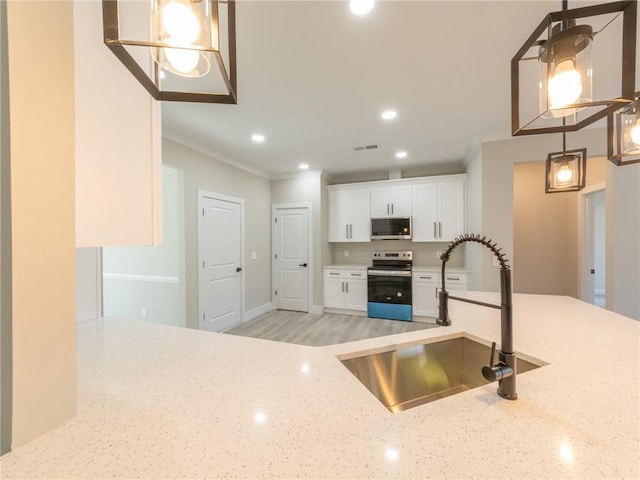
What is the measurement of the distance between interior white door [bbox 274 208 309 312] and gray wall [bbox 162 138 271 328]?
19cm

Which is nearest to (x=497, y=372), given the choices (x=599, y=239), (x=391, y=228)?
(x=391, y=228)

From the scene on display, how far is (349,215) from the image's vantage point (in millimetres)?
4727

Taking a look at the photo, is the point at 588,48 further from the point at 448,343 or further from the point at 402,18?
the point at 448,343

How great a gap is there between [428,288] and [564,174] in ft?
8.23

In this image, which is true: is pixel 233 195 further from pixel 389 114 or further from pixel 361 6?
pixel 361 6

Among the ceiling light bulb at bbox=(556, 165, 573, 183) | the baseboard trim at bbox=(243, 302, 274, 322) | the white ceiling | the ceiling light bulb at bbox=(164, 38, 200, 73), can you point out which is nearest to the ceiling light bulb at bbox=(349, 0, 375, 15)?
the white ceiling

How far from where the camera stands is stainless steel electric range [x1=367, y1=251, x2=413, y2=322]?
412 cm

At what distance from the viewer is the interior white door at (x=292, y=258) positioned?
4.70 meters

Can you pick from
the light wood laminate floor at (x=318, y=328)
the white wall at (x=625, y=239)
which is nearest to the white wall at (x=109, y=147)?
the light wood laminate floor at (x=318, y=328)

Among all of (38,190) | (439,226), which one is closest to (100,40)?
(38,190)

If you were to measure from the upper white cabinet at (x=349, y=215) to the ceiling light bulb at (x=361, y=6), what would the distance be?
A: 3.25m

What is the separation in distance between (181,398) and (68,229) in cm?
52

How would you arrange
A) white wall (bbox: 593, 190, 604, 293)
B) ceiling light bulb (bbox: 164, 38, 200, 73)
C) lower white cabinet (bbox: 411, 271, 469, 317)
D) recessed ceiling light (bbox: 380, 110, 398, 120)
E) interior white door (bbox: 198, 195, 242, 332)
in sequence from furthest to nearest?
1. white wall (bbox: 593, 190, 604, 293)
2. lower white cabinet (bbox: 411, 271, 469, 317)
3. interior white door (bbox: 198, 195, 242, 332)
4. recessed ceiling light (bbox: 380, 110, 398, 120)
5. ceiling light bulb (bbox: 164, 38, 200, 73)

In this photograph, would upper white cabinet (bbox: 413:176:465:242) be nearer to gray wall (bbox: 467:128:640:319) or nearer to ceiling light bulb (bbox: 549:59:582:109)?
gray wall (bbox: 467:128:640:319)
